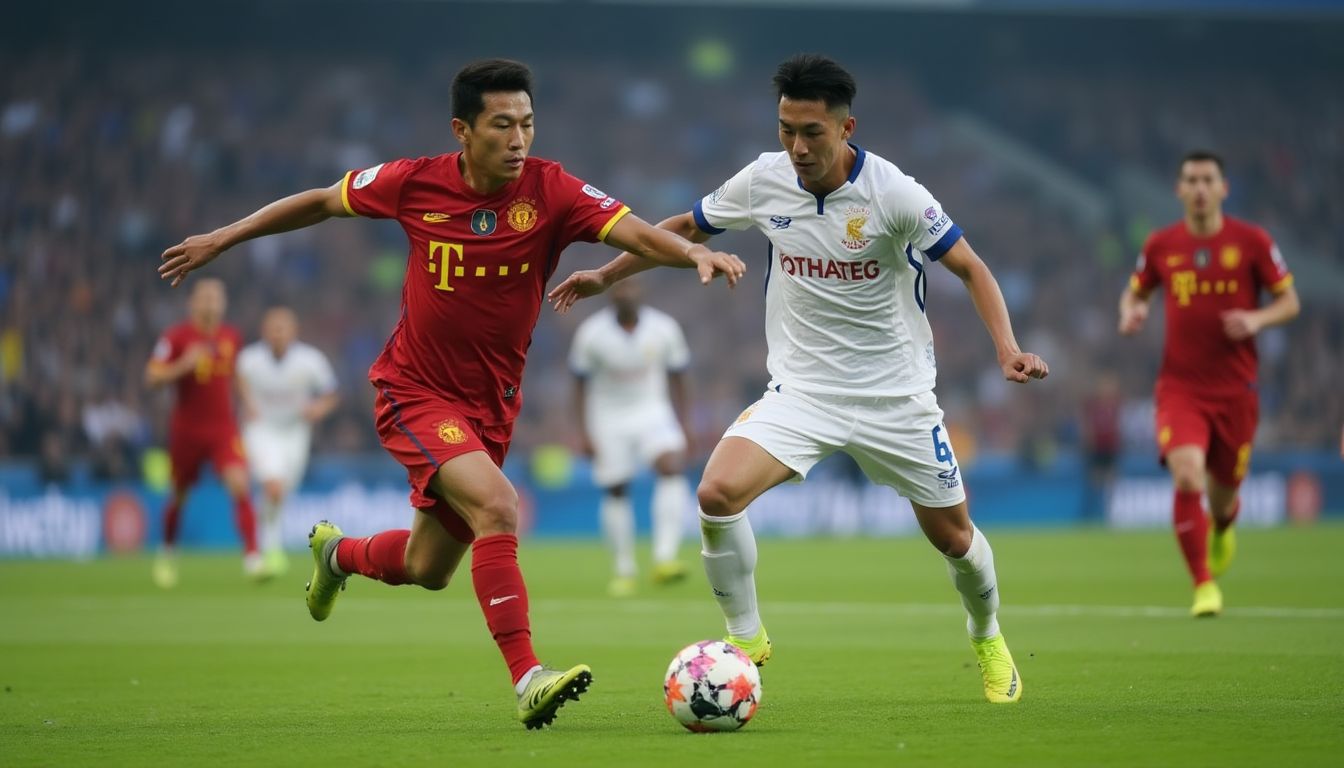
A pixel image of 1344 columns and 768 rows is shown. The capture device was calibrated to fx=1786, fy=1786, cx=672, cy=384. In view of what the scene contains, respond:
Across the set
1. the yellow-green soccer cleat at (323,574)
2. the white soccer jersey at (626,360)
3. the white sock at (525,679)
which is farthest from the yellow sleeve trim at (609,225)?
the white soccer jersey at (626,360)

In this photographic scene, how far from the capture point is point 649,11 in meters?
33.0

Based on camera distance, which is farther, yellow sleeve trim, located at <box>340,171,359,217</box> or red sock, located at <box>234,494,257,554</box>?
red sock, located at <box>234,494,257,554</box>

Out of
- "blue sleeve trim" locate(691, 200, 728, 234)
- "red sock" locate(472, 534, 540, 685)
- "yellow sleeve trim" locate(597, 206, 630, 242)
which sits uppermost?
"blue sleeve trim" locate(691, 200, 728, 234)

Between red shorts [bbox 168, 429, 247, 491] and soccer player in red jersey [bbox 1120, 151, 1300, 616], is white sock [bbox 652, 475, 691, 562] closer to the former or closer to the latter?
red shorts [bbox 168, 429, 247, 491]

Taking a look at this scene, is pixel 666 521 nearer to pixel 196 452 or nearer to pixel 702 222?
pixel 196 452

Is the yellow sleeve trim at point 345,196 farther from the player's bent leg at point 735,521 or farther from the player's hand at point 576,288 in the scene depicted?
the player's bent leg at point 735,521

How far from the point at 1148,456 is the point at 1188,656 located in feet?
67.5

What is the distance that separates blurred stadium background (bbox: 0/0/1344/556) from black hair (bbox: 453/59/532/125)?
53.9 feet

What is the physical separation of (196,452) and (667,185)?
16.0m

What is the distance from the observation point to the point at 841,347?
25.1 feet

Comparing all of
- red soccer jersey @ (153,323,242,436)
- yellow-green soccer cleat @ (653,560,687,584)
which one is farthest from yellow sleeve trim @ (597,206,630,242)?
red soccer jersey @ (153,323,242,436)

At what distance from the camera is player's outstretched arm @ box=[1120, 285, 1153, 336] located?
39.0ft

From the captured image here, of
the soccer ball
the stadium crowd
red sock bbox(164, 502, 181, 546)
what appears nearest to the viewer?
the soccer ball

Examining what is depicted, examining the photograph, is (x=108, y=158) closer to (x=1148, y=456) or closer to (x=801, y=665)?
(x=1148, y=456)
